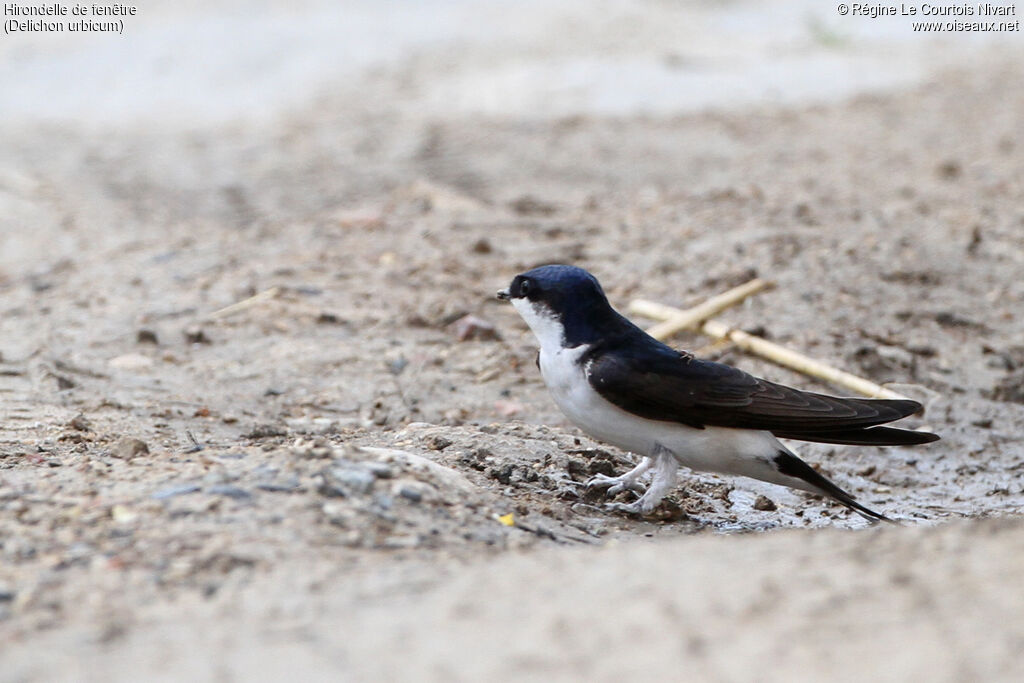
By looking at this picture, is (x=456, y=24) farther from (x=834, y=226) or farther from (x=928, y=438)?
(x=928, y=438)

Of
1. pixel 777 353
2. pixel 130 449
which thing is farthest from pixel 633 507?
pixel 777 353

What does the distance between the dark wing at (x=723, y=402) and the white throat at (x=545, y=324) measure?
181 mm

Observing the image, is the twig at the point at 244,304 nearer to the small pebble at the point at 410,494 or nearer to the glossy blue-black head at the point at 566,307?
the glossy blue-black head at the point at 566,307

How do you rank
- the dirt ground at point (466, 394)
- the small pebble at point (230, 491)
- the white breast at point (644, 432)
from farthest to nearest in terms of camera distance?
1. the white breast at point (644, 432)
2. the small pebble at point (230, 491)
3. the dirt ground at point (466, 394)

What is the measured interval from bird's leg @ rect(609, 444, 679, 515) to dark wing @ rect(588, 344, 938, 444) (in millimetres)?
141

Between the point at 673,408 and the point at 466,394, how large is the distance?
65.4 inches

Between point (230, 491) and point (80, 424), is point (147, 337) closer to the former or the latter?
point (80, 424)

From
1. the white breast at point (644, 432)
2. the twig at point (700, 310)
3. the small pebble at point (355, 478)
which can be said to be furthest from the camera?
the twig at point (700, 310)

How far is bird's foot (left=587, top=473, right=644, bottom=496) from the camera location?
3898 mm

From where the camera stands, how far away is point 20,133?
1042cm

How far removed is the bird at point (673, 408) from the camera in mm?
3742

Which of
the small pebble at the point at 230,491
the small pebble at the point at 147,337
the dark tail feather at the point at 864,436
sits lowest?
the dark tail feather at the point at 864,436

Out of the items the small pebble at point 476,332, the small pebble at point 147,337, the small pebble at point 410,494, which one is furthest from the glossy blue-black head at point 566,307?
the small pebble at point 147,337

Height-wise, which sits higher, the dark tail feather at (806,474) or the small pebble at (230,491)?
the small pebble at (230,491)
